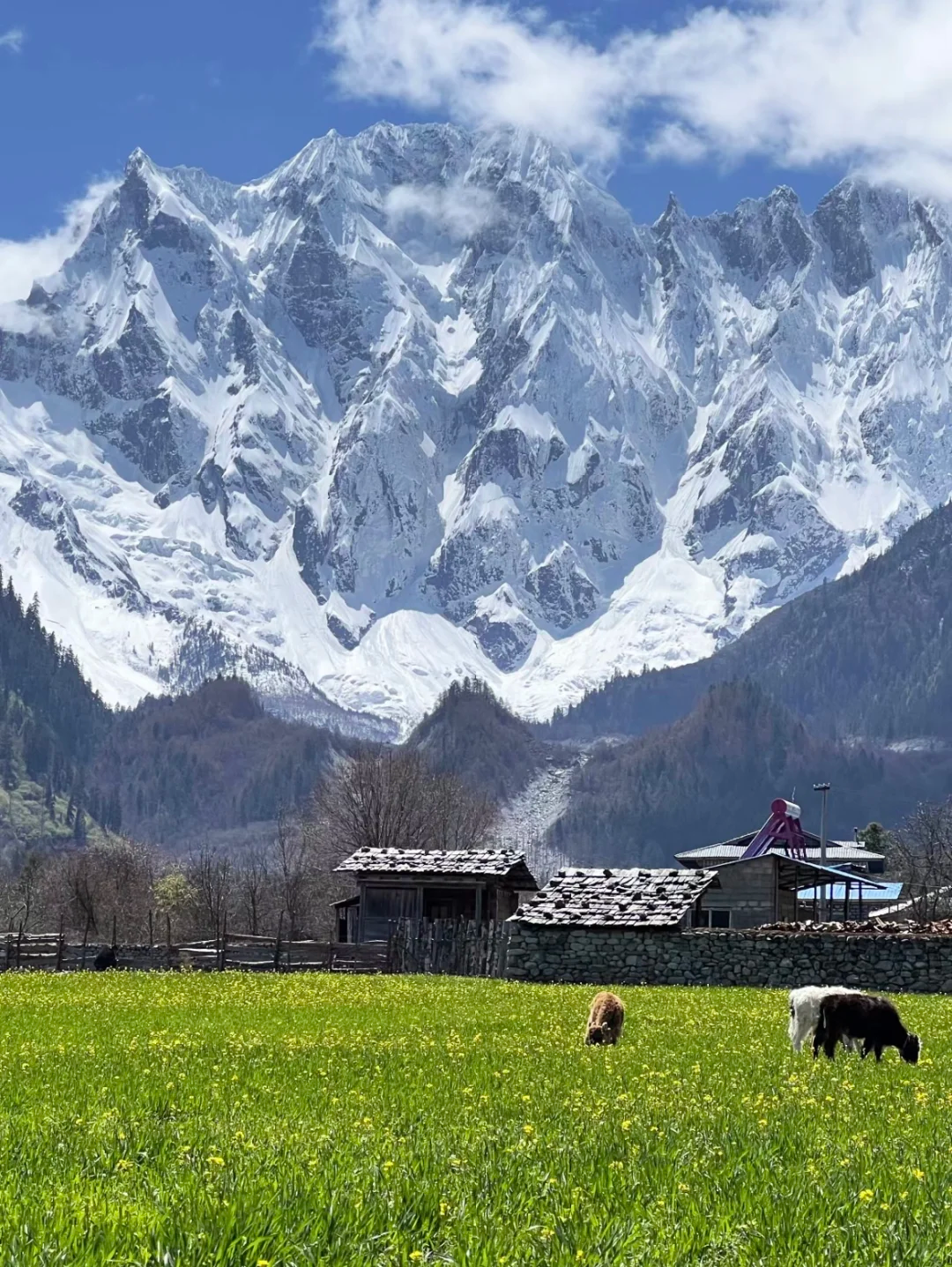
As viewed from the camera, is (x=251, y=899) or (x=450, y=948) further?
(x=251, y=899)

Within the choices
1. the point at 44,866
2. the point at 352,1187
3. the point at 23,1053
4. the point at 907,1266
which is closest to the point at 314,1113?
the point at 352,1187

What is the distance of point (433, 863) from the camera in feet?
258

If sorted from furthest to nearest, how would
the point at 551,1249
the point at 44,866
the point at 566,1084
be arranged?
the point at 44,866, the point at 566,1084, the point at 551,1249

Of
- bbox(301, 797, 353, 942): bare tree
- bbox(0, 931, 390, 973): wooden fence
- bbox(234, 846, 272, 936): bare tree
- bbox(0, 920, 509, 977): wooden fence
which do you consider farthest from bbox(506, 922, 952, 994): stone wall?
bbox(301, 797, 353, 942): bare tree

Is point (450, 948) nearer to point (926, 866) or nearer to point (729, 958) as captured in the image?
point (729, 958)

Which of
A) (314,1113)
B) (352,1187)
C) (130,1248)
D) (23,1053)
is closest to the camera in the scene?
(130,1248)

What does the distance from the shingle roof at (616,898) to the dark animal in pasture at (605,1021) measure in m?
28.0

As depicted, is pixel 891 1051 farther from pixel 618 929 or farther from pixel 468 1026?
pixel 618 929

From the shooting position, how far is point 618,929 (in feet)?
175

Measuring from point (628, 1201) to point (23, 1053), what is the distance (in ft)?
41.7

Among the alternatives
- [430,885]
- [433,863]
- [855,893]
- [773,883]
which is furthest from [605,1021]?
[855,893]

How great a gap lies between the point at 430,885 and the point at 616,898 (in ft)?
88.2

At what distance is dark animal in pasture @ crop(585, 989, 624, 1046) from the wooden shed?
160 feet

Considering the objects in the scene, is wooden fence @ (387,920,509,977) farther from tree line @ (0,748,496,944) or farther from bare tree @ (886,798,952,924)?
tree line @ (0,748,496,944)
